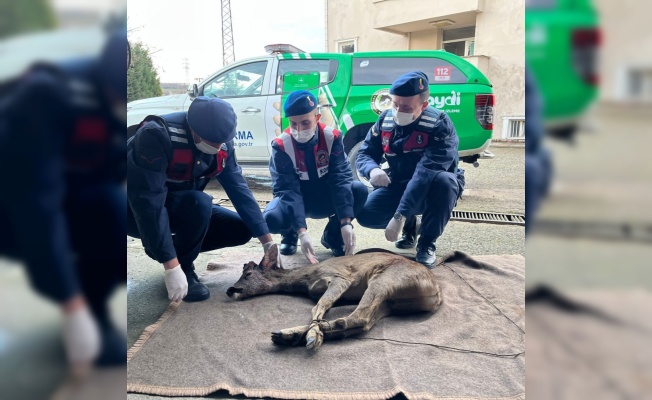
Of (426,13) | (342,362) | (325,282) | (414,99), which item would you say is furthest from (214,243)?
(426,13)

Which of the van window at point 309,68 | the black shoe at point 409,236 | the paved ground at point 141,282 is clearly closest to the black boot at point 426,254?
the black shoe at point 409,236

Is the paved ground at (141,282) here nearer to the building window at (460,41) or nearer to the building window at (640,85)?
the building window at (460,41)

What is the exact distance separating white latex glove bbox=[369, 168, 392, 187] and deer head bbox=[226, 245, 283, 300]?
916 millimetres

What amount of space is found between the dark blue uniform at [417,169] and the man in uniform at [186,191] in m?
0.97

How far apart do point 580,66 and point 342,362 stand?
177 centimetres

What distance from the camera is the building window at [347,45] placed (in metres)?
4.33

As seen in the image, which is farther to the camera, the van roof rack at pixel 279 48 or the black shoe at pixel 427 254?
the black shoe at pixel 427 254

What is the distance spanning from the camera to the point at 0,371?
1.06 meters

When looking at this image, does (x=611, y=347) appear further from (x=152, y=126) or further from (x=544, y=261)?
(x=152, y=126)

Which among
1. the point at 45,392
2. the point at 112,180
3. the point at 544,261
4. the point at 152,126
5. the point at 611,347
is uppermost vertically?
the point at 152,126

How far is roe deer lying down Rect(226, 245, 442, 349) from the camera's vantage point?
8.04 ft

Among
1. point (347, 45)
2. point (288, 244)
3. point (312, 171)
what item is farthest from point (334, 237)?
point (347, 45)

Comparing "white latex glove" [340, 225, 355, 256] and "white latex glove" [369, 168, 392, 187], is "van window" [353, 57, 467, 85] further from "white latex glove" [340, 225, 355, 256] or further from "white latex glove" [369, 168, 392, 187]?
"white latex glove" [340, 225, 355, 256]

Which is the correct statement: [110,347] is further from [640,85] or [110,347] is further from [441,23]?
[441,23]
